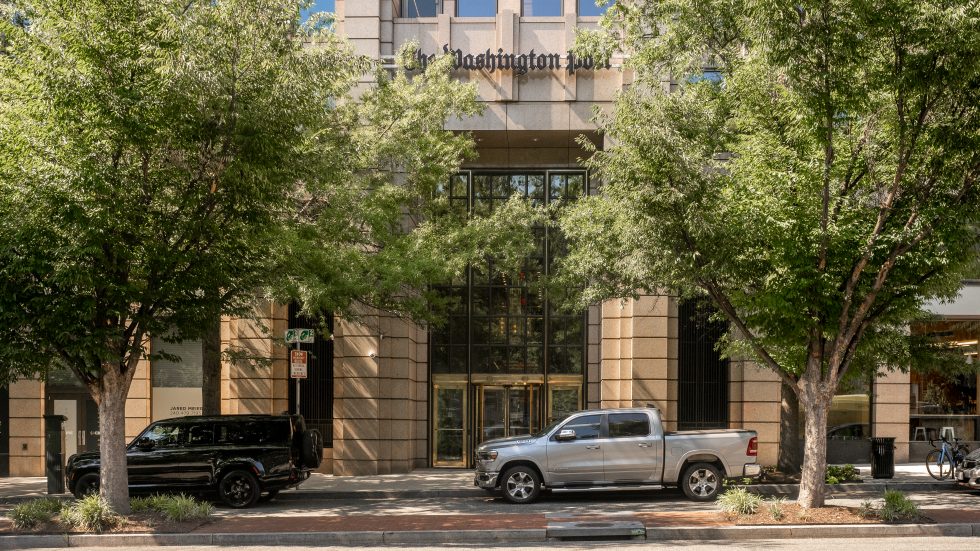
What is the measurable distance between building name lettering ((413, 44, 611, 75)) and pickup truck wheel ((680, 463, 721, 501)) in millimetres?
10671

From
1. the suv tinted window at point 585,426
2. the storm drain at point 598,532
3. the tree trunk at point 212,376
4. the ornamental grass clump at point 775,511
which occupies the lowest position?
the storm drain at point 598,532

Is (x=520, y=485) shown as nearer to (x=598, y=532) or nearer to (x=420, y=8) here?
(x=598, y=532)

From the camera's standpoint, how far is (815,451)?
14.0m

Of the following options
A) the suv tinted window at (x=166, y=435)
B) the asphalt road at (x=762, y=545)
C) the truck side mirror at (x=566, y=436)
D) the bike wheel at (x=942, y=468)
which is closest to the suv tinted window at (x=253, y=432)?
the suv tinted window at (x=166, y=435)

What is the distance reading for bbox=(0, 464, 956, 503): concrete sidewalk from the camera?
18453mm

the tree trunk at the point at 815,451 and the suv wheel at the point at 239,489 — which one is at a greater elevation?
the tree trunk at the point at 815,451

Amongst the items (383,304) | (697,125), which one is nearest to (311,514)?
(383,304)

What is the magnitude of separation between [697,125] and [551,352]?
10.1 m

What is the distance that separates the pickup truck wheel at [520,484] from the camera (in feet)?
55.5

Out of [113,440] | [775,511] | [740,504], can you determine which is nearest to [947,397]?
[775,511]

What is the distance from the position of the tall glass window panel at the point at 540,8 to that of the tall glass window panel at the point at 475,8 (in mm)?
825

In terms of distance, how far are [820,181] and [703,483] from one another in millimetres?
6123

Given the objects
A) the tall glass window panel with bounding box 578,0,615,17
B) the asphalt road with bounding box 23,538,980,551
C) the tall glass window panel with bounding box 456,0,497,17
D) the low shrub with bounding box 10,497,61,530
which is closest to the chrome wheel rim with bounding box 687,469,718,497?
the asphalt road with bounding box 23,538,980,551

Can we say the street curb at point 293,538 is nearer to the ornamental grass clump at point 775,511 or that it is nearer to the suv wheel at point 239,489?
the ornamental grass clump at point 775,511
